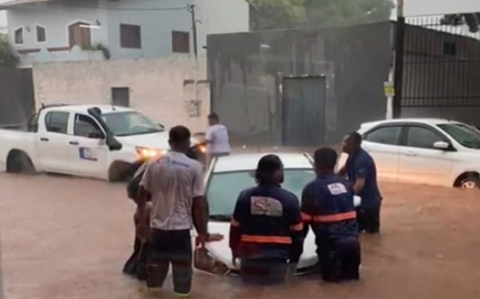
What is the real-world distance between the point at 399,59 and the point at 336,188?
7.99 metres

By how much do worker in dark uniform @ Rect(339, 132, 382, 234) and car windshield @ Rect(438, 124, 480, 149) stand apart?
3317 mm

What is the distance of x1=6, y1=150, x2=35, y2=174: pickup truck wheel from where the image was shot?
35.8 ft

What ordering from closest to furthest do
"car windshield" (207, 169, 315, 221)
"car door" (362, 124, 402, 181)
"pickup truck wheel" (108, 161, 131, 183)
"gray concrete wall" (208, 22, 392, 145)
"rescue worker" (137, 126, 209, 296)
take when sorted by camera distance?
"rescue worker" (137, 126, 209, 296)
"car windshield" (207, 169, 315, 221)
"car door" (362, 124, 402, 181)
"pickup truck wheel" (108, 161, 131, 183)
"gray concrete wall" (208, 22, 392, 145)

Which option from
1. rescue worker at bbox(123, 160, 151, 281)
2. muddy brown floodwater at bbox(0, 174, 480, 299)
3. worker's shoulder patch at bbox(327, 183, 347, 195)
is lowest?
muddy brown floodwater at bbox(0, 174, 480, 299)

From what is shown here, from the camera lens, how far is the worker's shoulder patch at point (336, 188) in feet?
15.3

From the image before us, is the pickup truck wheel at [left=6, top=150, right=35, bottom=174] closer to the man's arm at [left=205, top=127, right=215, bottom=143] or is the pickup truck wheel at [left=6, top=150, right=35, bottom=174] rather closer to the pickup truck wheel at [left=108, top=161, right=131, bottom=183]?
the pickup truck wheel at [left=108, top=161, right=131, bottom=183]

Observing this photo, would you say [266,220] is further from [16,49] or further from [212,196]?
[16,49]

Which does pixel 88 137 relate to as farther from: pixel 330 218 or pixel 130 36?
pixel 330 218

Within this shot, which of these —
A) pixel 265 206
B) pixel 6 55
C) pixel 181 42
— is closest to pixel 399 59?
pixel 181 42

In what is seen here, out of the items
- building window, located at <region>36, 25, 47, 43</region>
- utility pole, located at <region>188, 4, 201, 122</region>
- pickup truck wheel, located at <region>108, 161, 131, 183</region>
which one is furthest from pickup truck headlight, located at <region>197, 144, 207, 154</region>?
pickup truck wheel, located at <region>108, 161, 131, 183</region>

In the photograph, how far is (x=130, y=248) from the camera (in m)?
6.29

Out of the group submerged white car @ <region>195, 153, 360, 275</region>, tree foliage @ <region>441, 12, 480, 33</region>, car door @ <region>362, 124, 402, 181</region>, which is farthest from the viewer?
tree foliage @ <region>441, 12, 480, 33</region>

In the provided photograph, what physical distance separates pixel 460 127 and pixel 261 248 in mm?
6183

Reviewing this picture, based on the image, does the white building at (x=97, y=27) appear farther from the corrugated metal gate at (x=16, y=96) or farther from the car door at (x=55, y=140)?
the car door at (x=55, y=140)
